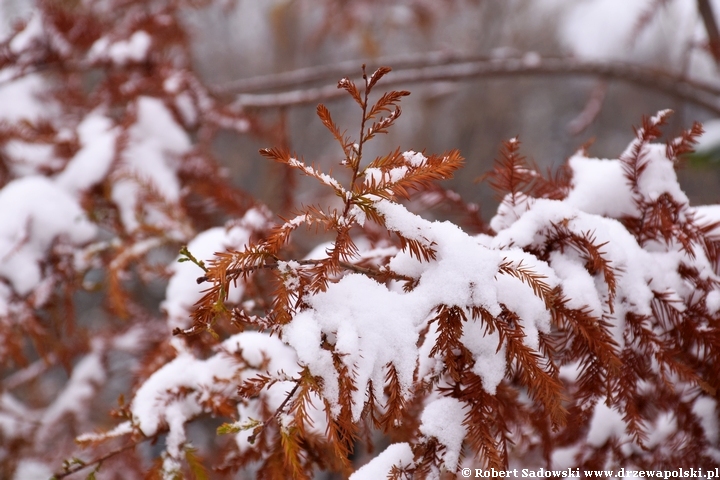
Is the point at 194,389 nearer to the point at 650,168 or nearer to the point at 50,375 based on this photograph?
the point at 650,168

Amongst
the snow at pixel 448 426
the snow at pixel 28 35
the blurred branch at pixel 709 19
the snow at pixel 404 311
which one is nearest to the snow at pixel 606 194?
the snow at pixel 404 311

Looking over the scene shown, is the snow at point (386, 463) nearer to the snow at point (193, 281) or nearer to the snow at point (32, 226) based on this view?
the snow at point (193, 281)

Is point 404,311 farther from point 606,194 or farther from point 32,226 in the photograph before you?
point 32,226

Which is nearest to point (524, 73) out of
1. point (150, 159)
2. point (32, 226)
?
point (150, 159)

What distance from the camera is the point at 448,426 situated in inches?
28.2

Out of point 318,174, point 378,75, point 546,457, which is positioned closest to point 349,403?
point 318,174

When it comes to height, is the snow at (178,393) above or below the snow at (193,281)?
below

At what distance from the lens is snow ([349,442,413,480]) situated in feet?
2.33

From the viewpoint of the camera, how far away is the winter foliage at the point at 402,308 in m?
0.63

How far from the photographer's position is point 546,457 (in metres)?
0.98

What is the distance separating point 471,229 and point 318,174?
20.7 inches

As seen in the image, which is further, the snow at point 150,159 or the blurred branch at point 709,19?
the blurred branch at point 709,19

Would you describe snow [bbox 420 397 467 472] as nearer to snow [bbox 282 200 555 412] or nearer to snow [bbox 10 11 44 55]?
snow [bbox 282 200 555 412]

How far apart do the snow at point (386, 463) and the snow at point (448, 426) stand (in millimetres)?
54
